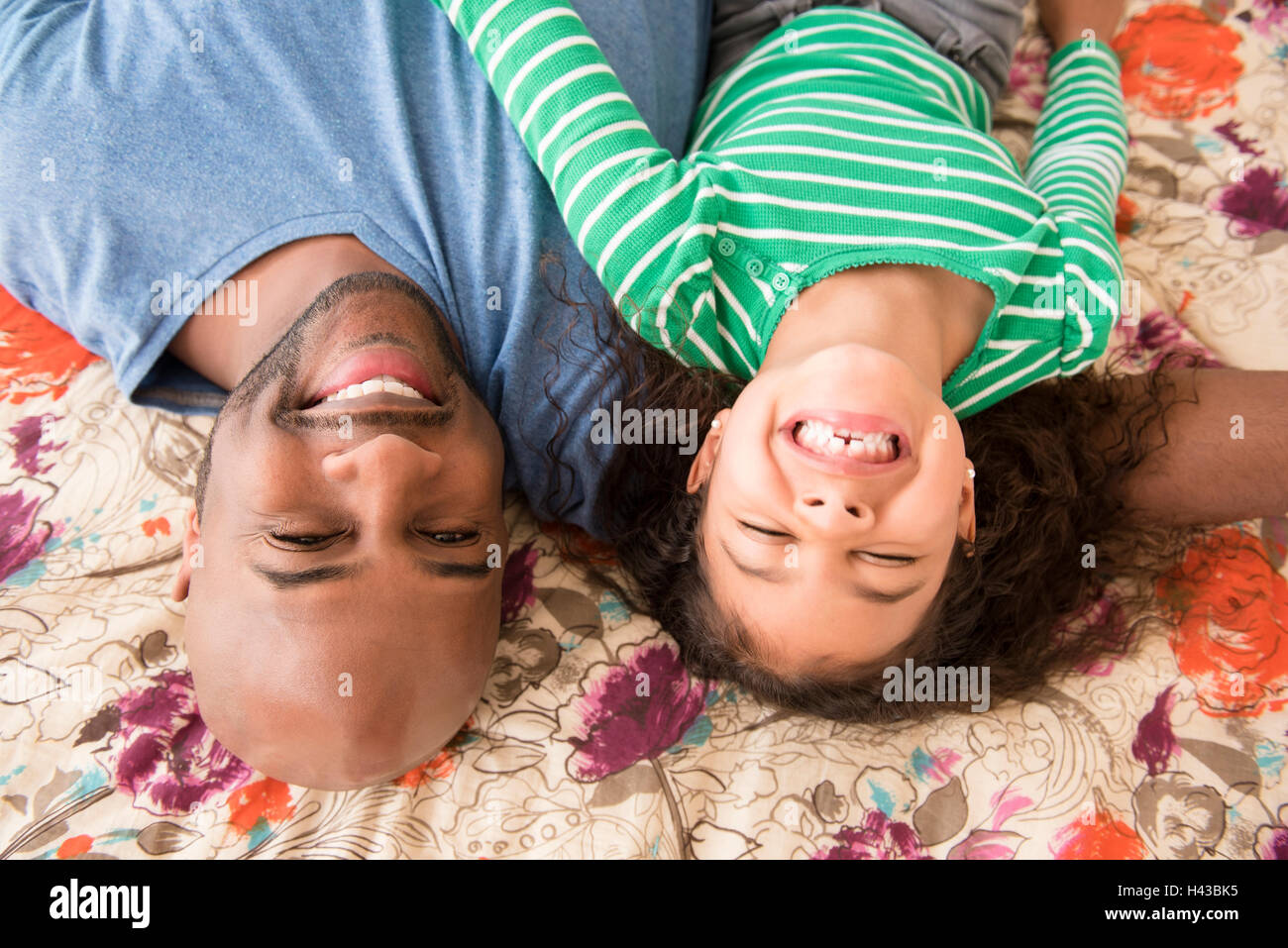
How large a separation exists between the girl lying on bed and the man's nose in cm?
38

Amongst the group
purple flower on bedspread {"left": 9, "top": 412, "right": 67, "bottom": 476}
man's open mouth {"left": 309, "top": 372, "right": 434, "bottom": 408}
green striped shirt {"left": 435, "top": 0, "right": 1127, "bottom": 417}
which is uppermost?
green striped shirt {"left": 435, "top": 0, "right": 1127, "bottom": 417}

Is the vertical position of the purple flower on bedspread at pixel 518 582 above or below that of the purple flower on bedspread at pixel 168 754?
above

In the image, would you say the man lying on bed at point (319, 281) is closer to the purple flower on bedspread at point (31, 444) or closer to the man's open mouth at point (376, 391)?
the man's open mouth at point (376, 391)

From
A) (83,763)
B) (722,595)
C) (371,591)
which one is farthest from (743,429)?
(83,763)

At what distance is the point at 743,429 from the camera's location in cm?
102

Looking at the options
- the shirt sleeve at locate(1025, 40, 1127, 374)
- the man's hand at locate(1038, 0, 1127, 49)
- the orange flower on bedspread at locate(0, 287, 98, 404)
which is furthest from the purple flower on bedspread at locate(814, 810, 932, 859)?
the man's hand at locate(1038, 0, 1127, 49)

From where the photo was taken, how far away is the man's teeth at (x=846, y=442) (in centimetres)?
102

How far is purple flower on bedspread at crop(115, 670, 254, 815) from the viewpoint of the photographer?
43.3 inches

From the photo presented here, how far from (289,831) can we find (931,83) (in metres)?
1.53

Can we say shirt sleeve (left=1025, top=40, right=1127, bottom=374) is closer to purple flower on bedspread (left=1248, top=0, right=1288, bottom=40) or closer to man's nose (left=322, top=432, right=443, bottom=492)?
purple flower on bedspread (left=1248, top=0, right=1288, bottom=40)

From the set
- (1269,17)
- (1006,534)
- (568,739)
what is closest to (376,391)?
(568,739)

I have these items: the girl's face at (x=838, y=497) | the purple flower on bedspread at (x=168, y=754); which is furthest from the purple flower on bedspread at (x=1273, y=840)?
the purple flower on bedspread at (x=168, y=754)

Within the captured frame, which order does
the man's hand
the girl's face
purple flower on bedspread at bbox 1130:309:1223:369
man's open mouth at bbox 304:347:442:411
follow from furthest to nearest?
1. the man's hand
2. purple flower on bedspread at bbox 1130:309:1223:369
3. man's open mouth at bbox 304:347:442:411
4. the girl's face

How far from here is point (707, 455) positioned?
46.8 inches
